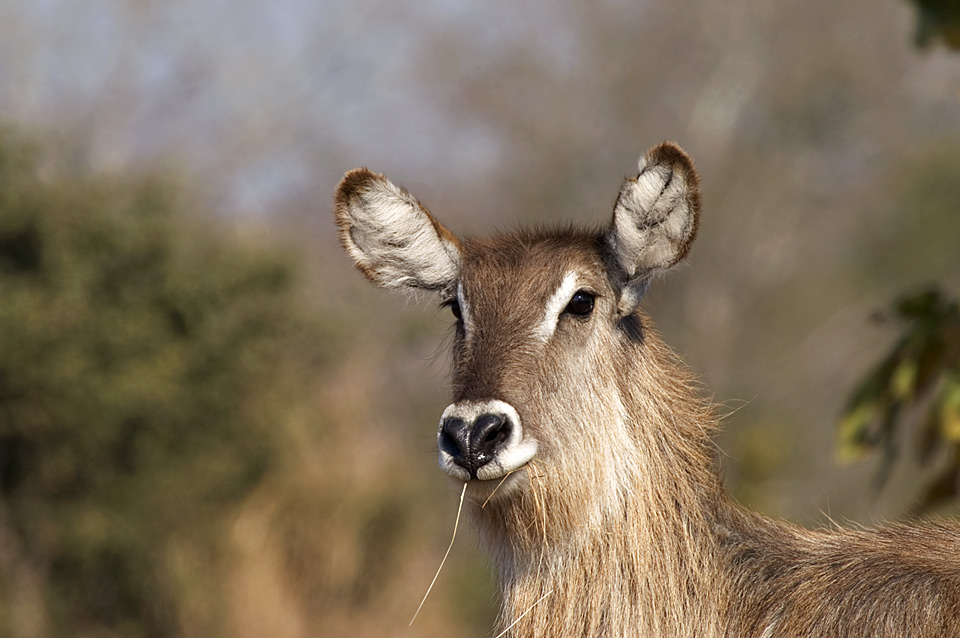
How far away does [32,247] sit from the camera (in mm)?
12344

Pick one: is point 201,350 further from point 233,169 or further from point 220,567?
point 233,169

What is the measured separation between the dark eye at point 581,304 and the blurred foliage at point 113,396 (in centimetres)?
738

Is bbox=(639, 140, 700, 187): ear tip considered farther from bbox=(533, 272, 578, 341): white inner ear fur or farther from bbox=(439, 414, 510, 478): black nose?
bbox=(439, 414, 510, 478): black nose

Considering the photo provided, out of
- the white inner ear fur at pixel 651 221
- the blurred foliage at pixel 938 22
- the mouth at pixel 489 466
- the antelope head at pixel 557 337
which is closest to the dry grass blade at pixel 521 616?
the antelope head at pixel 557 337

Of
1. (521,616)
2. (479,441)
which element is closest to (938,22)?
(479,441)

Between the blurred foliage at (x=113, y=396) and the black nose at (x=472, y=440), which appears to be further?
the blurred foliage at (x=113, y=396)

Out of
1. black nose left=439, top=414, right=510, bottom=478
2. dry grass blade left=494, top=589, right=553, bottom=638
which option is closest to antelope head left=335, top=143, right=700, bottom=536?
black nose left=439, top=414, right=510, bottom=478

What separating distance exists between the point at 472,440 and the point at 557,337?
69cm

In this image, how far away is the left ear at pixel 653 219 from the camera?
15.3ft

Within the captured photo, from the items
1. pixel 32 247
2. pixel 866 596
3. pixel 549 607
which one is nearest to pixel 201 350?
pixel 32 247

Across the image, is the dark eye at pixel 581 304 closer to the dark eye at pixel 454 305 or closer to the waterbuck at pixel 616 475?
the waterbuck at pixel 616 475

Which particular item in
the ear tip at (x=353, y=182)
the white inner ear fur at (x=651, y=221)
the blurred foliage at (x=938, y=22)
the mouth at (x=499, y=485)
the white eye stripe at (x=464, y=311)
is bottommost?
the mouth at (x=499, y=485)

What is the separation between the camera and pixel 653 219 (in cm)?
482

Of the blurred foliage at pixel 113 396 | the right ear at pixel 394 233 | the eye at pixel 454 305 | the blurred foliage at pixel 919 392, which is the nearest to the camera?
the blurred foliage at pixel 919 392
